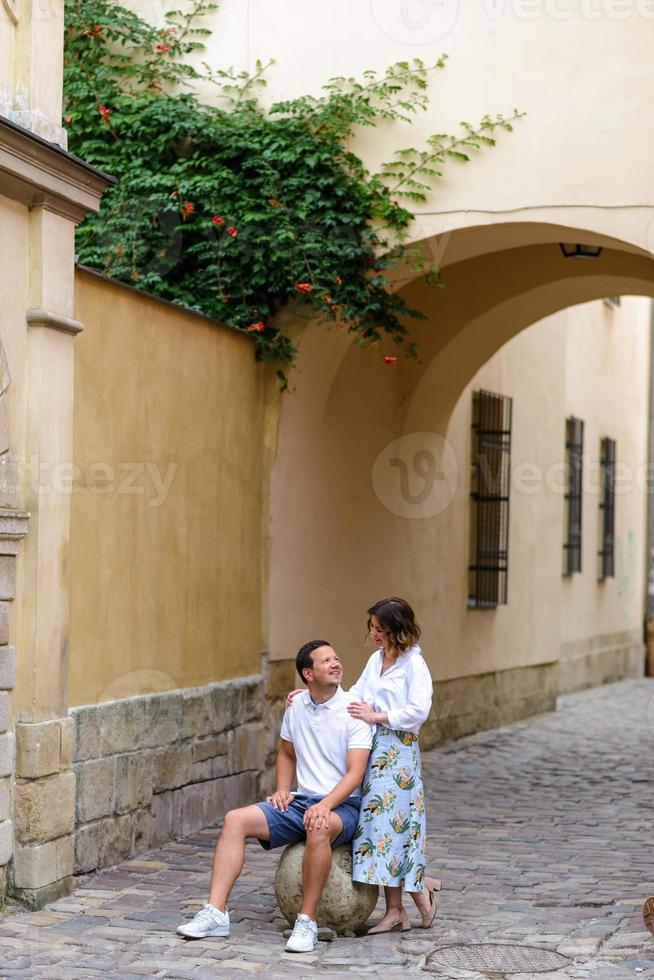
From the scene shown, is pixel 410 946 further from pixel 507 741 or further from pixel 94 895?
pixel 507 741

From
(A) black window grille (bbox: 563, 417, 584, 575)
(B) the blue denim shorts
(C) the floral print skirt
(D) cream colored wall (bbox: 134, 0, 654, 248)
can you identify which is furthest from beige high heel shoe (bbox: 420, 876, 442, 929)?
(A) black window grille (bbox: 563, 417, 584, 575)

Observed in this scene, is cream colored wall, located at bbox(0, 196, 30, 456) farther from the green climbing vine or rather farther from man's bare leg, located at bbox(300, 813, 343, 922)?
the green climbing vine

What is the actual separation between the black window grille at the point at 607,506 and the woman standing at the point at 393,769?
1404cm

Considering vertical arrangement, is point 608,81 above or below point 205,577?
above

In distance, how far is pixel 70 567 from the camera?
7.00m

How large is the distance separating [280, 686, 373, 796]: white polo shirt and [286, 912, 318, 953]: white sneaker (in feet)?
1.65

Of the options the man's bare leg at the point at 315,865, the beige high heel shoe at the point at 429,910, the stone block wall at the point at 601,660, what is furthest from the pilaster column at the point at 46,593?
the stone block wall at the point at 601,660

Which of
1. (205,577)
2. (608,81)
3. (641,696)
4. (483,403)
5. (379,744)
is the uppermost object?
(608,81)

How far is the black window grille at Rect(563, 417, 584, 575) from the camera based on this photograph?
59.1 feet

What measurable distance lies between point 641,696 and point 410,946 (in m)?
13.1

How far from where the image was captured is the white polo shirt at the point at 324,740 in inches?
234

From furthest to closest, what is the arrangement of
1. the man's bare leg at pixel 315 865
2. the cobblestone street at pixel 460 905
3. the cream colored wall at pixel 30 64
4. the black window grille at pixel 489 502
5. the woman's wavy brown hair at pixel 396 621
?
the black window grille at pixel 489 502 < the cream colored wall at pixel 30 64 < the woman's wavy brown hair at pixel 396 621 < the man's bare leg at pixel 315 865 < the cobblestone street at pixel 460 905

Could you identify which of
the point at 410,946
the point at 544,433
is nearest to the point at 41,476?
the point at 410,946

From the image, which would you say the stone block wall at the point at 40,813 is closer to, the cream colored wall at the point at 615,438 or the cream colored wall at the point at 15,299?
the cream colored wall at the point at 15,299
